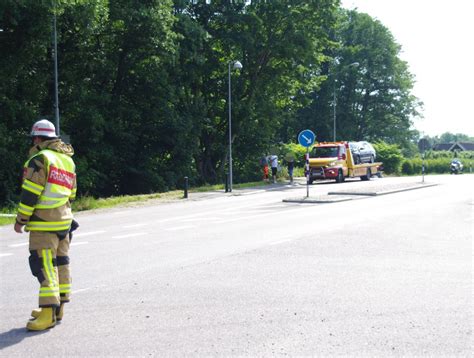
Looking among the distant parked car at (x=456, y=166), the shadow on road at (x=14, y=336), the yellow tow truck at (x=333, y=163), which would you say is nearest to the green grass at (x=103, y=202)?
the yellow tow truck at (x=333, y=163)

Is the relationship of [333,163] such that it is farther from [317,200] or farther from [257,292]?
[257,292]

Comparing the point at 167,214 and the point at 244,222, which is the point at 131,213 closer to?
the point at 167,214

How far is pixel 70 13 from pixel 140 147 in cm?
1191

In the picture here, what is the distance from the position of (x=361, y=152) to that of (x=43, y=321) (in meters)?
33.3

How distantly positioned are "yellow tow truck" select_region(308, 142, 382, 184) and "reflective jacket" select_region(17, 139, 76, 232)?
96.0 feet

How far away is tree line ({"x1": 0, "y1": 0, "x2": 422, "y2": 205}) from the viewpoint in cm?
2630

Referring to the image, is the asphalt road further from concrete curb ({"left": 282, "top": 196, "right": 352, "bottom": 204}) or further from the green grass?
the green grass

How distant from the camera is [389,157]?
183 feet

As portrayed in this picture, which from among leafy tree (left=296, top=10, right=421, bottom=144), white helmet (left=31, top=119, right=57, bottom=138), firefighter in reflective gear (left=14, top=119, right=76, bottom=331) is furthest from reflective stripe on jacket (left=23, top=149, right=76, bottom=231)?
leafy tree (left=296, top=10, right=421, bottom=144)

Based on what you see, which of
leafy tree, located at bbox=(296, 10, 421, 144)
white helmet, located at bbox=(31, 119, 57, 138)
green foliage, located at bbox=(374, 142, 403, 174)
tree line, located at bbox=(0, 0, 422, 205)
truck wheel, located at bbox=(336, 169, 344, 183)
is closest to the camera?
white helmet, located at bbox=(31, 119, 57, 138)

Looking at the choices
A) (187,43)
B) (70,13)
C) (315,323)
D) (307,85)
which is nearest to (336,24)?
(307,85)

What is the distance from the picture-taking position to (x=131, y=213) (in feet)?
62.7

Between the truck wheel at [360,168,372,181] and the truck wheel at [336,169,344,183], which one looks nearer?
the truck wheel at [336,169,344,183]

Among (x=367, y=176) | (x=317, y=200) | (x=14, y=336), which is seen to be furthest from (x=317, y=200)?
(x=367, y=176)
